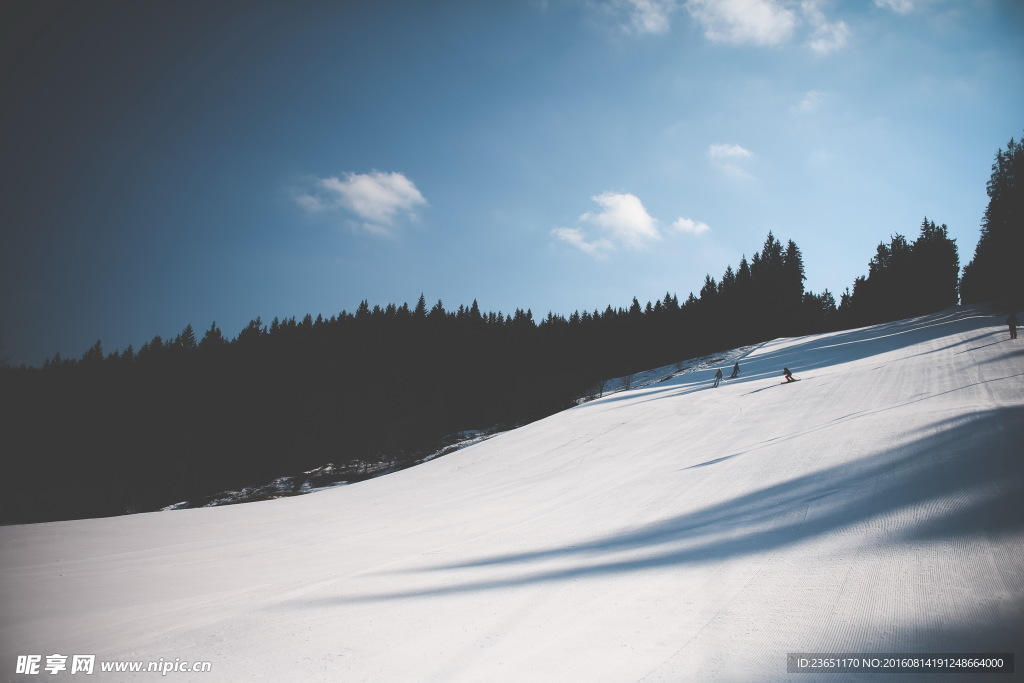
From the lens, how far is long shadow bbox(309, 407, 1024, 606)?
546 centimetres

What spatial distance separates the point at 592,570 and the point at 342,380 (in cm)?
6430

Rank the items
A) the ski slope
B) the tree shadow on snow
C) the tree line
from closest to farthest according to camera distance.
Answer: the ski slope, the tree shadow on snow, the tree line

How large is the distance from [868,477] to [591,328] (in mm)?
75631

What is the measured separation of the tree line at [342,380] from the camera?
52406mm

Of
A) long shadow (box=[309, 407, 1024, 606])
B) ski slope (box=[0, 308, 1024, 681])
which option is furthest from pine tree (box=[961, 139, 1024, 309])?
long shadow (box=[309, 407, 1024, 606])

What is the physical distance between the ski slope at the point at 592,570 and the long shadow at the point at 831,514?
0.16 ft

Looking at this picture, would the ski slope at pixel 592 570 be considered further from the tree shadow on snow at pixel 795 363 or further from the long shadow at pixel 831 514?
the tree shadow on snow at pixel 795 363

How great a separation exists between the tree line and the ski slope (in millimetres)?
32868

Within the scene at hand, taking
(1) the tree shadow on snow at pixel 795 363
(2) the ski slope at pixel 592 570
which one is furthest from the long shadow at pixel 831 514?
(1) the tree shadow on snow at pixel 795 363

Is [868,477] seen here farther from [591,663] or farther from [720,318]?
[720,318]

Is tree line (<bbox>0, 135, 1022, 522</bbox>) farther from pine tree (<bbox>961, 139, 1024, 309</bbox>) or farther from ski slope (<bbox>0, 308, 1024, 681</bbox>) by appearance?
ski slope (<bbox>0, 308, 1024, 681</bbox>)

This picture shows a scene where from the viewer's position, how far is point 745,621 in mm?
4066

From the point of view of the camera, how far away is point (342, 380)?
63062 mm

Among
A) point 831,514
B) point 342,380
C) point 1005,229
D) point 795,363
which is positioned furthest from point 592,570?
point 342,380
